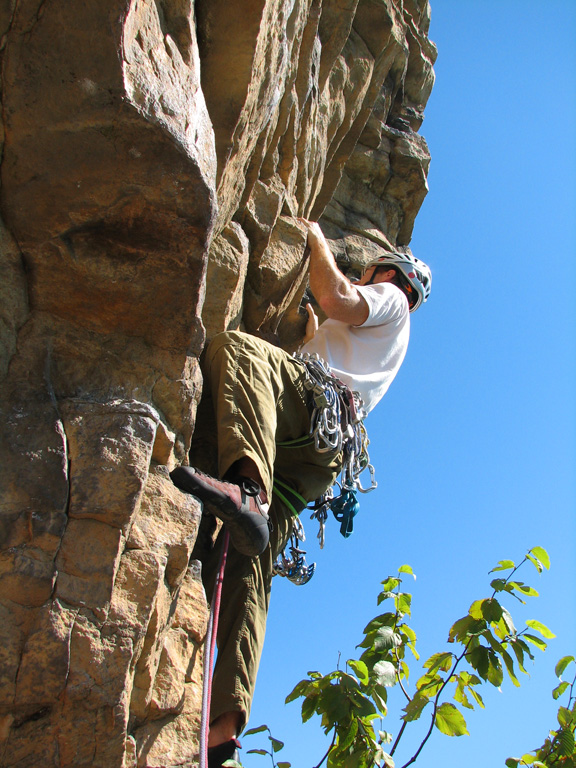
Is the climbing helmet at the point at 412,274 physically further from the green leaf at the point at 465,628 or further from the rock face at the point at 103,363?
the green leaf at the point at 465,628

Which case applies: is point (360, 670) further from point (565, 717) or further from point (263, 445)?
point (565, 717)

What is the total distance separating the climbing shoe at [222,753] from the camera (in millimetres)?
3469

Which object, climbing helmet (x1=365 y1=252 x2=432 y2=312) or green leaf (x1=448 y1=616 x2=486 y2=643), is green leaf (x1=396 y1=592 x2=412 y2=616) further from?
climbing helmet (x1=365 y1=252 x2=432 y2=312)

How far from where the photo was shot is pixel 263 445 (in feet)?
11.5

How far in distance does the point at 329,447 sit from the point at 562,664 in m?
1.60

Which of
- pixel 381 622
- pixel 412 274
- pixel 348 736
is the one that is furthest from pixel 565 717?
pixel 412 274

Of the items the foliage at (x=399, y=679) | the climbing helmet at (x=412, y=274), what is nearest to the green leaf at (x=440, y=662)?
the foliage at (x=399, y=679)

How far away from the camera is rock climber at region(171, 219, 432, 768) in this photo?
11.1 feet

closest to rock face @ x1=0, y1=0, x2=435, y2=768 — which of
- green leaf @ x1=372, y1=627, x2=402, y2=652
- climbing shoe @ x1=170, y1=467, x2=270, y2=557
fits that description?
climbing shoe @ x1=170, y1=467, x2=270, y2=557

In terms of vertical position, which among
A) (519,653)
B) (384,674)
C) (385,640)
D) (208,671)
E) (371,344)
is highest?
(371,344)

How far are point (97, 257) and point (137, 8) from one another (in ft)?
3.03

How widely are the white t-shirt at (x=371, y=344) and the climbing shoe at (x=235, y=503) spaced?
4.86ft

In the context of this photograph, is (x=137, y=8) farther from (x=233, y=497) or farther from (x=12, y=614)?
(x=12, y=614)

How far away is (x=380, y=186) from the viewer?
287 inches
